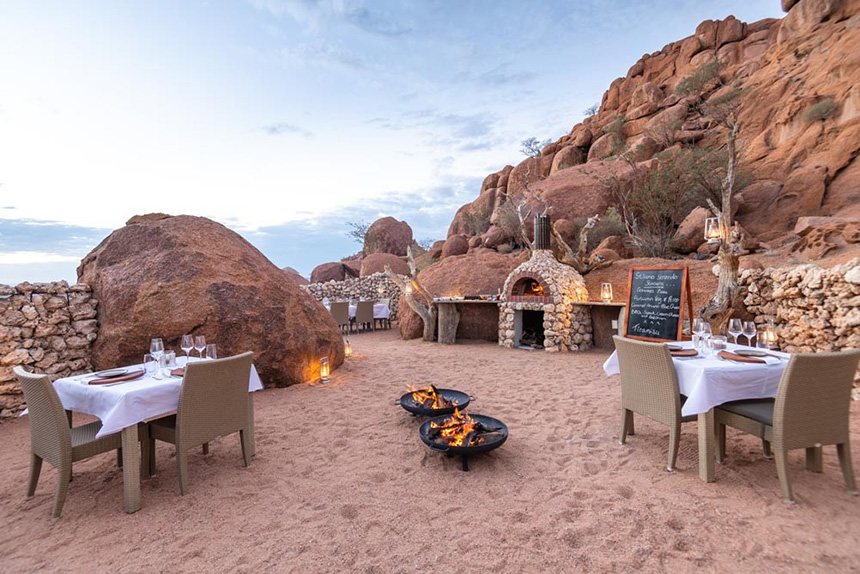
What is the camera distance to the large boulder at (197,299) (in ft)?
15.9

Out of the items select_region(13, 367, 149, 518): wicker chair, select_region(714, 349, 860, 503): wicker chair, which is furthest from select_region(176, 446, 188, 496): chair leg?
select_region(714, 349, 860, 503): wicker chair

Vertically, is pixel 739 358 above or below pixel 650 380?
above

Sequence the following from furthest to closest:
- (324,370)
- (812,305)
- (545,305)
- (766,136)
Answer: (766,136)
(545,305)
(324,370)
(812,305)

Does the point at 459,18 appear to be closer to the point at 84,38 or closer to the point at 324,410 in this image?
the point at 84,38

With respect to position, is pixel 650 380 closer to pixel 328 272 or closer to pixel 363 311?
pixel 363 311

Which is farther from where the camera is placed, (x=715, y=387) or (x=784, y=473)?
(x=715, y=387)

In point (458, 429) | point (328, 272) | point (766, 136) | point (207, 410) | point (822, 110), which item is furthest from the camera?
point (328, 272)

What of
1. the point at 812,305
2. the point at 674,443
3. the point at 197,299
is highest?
the point at 197,299

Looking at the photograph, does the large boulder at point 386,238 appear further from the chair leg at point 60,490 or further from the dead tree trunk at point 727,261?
the chair leg at point 60,490

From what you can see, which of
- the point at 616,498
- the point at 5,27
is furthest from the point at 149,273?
the point at 616,498

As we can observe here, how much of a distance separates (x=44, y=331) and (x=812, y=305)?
33.2 ft

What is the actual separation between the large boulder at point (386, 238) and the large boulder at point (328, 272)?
3.26 m

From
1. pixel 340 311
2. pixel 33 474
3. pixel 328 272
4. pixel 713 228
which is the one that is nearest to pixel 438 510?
pixel 33 474

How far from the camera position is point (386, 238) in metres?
23.8
